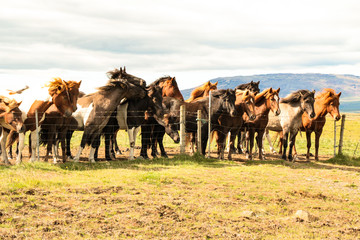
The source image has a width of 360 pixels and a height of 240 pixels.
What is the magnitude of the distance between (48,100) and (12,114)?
1062 mm

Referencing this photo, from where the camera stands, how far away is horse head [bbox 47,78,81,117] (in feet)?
36.8

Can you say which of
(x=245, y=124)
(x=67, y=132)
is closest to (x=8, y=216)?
(x=67, y=132)

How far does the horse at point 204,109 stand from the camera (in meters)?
13.8

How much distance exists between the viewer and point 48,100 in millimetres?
11305

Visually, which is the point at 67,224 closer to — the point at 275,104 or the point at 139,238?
the point at 139,238

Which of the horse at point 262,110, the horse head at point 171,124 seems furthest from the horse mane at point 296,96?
the horse head at point 171,124

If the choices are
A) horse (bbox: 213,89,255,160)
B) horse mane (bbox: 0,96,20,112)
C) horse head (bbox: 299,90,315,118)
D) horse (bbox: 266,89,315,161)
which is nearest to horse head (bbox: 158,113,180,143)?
horse (bbox: 213,89,255,160)

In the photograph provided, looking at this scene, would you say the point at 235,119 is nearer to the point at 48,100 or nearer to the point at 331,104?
the point at 331,104

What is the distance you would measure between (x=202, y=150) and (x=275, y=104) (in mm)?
3144

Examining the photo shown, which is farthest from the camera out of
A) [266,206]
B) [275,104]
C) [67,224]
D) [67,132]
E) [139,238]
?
[275,104]

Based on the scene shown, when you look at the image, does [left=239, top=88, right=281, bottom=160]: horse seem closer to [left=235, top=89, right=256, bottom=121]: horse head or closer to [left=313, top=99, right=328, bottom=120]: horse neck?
[left=235, top=89, right=256, bottom=121]: horse head

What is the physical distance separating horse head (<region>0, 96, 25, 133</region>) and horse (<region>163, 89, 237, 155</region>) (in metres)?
4.73

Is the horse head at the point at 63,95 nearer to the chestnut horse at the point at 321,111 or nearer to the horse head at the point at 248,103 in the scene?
the horse head at the point at 248,103

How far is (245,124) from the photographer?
1498 cm
